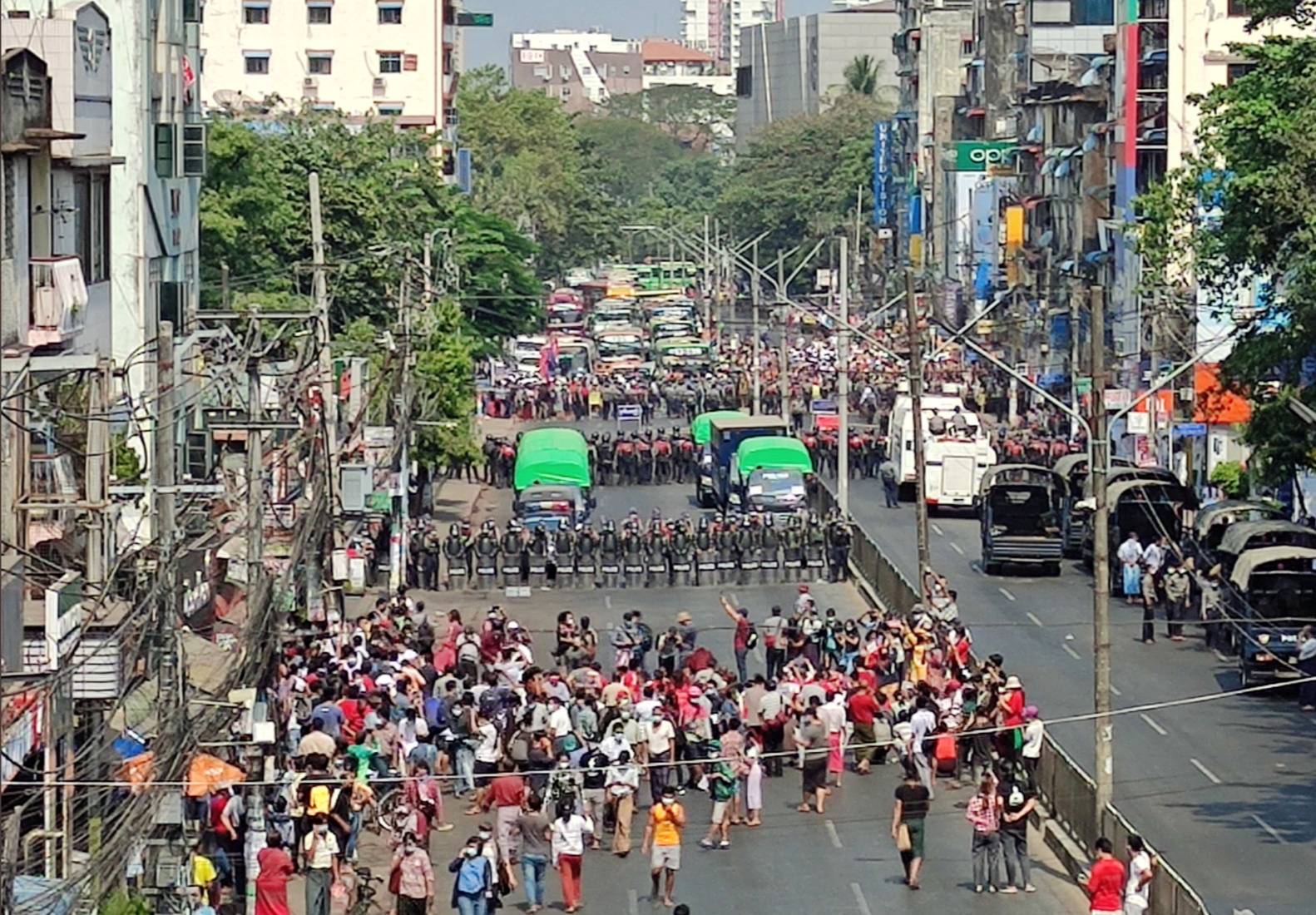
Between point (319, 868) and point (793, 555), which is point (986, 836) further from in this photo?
point (793, 555)

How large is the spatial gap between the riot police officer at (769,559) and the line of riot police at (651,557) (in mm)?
15

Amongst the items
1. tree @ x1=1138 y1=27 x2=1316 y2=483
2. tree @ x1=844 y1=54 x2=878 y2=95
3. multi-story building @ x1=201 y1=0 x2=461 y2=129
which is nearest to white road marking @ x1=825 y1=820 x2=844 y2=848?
tree @ x1=1138 y1=27 x2=1316 y2=483

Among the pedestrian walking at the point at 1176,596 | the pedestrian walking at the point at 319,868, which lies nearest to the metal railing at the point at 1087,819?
the pedestrian walking at the point at 319,868

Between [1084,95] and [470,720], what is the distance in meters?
63.2

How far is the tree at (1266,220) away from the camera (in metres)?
40.9

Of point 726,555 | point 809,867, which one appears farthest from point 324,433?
point 726,555

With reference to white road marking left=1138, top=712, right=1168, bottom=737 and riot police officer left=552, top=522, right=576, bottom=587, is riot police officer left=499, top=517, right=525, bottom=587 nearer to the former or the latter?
riot police officer left=552, top=522, right=576, bottom=587

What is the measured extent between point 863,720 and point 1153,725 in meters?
5.13

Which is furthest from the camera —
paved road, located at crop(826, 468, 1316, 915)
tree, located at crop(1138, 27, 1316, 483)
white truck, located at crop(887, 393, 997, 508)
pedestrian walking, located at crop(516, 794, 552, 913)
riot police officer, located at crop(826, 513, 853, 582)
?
white truck, located at crop(887, 393, 997, 508)

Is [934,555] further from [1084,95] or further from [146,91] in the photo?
[1084,95]

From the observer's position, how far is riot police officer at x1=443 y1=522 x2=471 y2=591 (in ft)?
176

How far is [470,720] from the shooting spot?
3353 centimetres

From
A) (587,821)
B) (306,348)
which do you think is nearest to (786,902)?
(587,821)

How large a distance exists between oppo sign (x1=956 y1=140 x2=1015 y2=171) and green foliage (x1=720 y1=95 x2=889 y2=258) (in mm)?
34452
